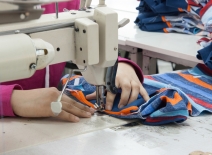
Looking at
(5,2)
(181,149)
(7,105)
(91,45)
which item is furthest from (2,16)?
(181,149)

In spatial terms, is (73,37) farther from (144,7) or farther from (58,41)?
(144,7)

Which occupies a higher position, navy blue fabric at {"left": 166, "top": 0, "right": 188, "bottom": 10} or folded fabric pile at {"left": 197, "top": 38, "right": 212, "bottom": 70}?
navy blue fabric at {"left": 166, "top": 0, "right": 188, "bottom": 10}

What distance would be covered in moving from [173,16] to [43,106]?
1023mm

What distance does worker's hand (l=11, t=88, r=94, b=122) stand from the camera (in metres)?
1.18

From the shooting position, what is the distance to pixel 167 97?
1.17m

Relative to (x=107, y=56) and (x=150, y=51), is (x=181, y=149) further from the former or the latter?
(x=150, y=51)

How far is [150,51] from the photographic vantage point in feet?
6.11

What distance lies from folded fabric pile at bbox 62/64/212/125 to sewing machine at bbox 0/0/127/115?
10 cm

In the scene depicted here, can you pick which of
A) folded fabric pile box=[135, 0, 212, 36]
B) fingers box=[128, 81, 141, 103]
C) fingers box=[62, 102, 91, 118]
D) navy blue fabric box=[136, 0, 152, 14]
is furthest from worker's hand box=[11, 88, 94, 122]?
navy blue fabric box=[136, 0, 152, 14]

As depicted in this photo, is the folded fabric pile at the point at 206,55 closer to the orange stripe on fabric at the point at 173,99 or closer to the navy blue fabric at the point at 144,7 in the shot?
the orange stripe on fabric at the point at 173,99

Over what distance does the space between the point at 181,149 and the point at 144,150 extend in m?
0.08

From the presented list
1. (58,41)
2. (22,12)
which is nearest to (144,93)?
(58,41)

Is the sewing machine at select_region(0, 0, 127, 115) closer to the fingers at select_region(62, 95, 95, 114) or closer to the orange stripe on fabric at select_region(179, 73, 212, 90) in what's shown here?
the fingers at select_region(62, 95, 95, 114)

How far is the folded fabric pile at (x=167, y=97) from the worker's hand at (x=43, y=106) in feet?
0.20
